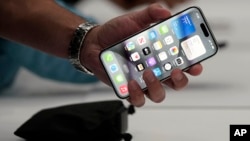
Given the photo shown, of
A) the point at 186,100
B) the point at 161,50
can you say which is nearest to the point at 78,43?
the point at 161,50

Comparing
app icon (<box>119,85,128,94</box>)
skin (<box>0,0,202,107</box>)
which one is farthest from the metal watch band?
app icon (<box>119,85,128,94</box>)

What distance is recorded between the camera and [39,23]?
0.85 meters

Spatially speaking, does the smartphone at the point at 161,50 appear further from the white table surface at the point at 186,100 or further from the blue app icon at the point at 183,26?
the white table surface at the point at 186,100

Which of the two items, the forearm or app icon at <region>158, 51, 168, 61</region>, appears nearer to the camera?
app icon at <region>158, 51, 168, 61</region>

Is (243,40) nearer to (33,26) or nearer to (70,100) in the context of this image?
(70,100)

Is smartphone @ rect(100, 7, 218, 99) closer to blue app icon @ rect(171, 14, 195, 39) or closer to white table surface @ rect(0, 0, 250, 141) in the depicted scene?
blue app icon @ rect(171, 14, 195, 39)

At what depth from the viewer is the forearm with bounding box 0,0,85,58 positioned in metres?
0.83

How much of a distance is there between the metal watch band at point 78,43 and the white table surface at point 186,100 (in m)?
0.14

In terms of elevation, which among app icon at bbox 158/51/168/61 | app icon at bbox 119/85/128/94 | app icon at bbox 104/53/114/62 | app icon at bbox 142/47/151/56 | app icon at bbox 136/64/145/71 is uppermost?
app icon at bbox 142/47/151/56

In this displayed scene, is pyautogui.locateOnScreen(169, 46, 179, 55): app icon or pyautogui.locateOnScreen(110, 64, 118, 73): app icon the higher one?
pyautogui.locateOnScreen(169, 46, 179, 55): app icon

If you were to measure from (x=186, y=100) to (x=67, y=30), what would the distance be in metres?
0.32

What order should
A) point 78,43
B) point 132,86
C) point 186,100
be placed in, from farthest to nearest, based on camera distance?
point 186,100, point 78,43, point 132,86

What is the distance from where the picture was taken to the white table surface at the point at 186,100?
2.84 ft

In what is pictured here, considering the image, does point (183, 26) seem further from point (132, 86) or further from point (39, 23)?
point (39, 23)
